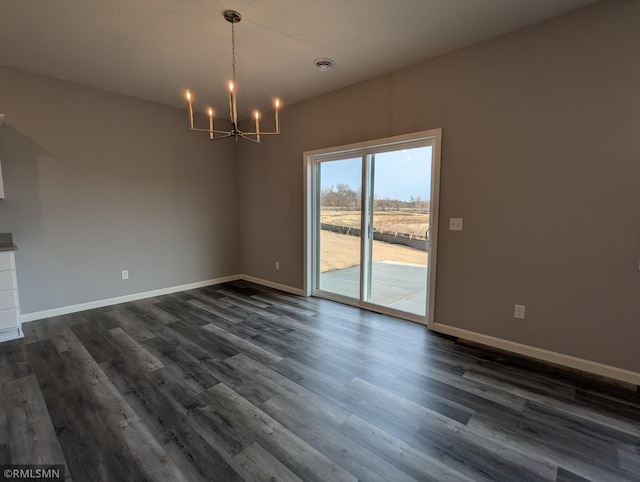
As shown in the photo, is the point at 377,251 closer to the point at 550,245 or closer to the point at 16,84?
the point at 550,245

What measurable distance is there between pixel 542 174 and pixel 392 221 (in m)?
1.50

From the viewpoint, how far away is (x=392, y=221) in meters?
3.56

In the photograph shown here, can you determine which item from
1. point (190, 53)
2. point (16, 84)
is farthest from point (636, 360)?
point (16, 84)

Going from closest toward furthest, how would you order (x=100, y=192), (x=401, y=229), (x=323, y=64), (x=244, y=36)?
(x=244, y=36)
(x=323, y=64)
(x=401, y=229)
(x=100, y=192)

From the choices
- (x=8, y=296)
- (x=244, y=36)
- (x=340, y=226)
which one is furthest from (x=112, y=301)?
(x=244, y=36)

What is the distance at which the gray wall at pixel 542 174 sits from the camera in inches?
86.0

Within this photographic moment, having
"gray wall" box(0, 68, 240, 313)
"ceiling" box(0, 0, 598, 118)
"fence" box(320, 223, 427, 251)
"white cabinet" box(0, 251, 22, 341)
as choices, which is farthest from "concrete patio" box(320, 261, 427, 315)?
"white cabinet" box(0, 251, 22, 341)

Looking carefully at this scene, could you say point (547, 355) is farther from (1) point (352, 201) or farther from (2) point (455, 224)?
(1) point (352, 201)

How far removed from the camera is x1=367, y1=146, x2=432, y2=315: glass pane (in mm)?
3279

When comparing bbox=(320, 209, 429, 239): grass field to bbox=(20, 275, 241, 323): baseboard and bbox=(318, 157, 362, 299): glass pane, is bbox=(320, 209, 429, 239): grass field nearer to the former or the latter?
bbox=(318, 157, 362, 299): glass pane

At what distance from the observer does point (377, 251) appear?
375cm

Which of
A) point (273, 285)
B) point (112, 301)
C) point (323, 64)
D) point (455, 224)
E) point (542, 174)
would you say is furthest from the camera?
point (273, 285)

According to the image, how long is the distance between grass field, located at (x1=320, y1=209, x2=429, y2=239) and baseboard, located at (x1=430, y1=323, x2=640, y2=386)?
1.05m

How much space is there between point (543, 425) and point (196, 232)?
4.69 meters
